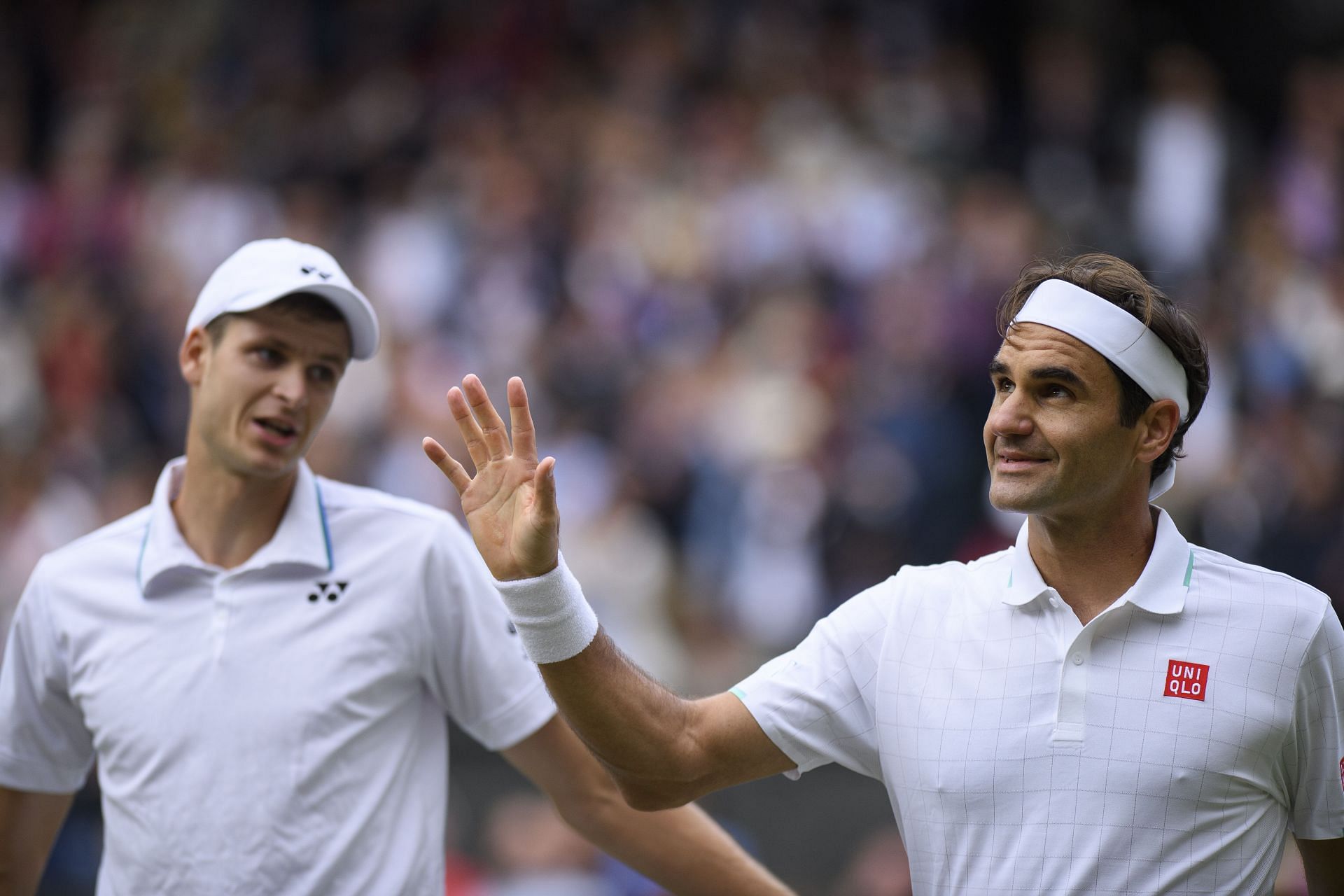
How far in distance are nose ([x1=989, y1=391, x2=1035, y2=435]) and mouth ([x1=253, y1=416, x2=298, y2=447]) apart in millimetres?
1664

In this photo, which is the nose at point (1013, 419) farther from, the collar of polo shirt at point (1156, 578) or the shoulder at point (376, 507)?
the shoulder at point (376, 507)

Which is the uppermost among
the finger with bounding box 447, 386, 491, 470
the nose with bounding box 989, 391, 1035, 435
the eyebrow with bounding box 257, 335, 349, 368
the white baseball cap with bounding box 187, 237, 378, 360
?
the white baseball cap with bounding box 187, 237, 378, 360

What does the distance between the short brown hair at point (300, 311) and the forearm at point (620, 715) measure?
3.99ft

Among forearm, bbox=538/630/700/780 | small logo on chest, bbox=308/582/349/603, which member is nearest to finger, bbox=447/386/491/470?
forearm, bbox=538/630/700/780

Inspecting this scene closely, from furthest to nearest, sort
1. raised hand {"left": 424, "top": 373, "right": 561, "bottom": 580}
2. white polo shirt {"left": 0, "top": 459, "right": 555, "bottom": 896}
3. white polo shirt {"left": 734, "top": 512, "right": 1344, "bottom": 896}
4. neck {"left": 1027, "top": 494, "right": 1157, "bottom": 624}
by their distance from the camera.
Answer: white polo shirt {"left": 0, "top": 459, "right": 555, "bottom": 896} → neck {"left": 1027, "top": 494, "right": 1157, "bottom": 624} → raised hand {"left": 424, "top": 373, "right": 561, "bottom": 580} → white polo shirt {"left": 734, "top": 512, "right": 1344, "bottom": 896}

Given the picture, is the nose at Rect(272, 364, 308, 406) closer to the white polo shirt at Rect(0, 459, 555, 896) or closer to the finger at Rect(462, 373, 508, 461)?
the white polo shirt at Rect(0, 459, 555, 896)

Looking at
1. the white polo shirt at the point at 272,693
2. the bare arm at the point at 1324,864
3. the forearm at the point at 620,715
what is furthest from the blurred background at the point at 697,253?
the forearm at the point at 620,715

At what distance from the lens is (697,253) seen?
34.2 ft

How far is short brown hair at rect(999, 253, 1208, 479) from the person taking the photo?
128 inches

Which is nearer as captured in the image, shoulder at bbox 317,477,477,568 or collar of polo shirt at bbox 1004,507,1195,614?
collar of polo shirt at bbox 1004,507,1195,614

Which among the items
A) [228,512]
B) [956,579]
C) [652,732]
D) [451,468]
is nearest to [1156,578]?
[956,579]

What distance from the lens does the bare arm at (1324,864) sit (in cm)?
Result: 318

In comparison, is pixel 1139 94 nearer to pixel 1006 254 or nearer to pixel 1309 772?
pixel 1006 254

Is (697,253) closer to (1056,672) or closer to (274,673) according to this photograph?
(274,673)
